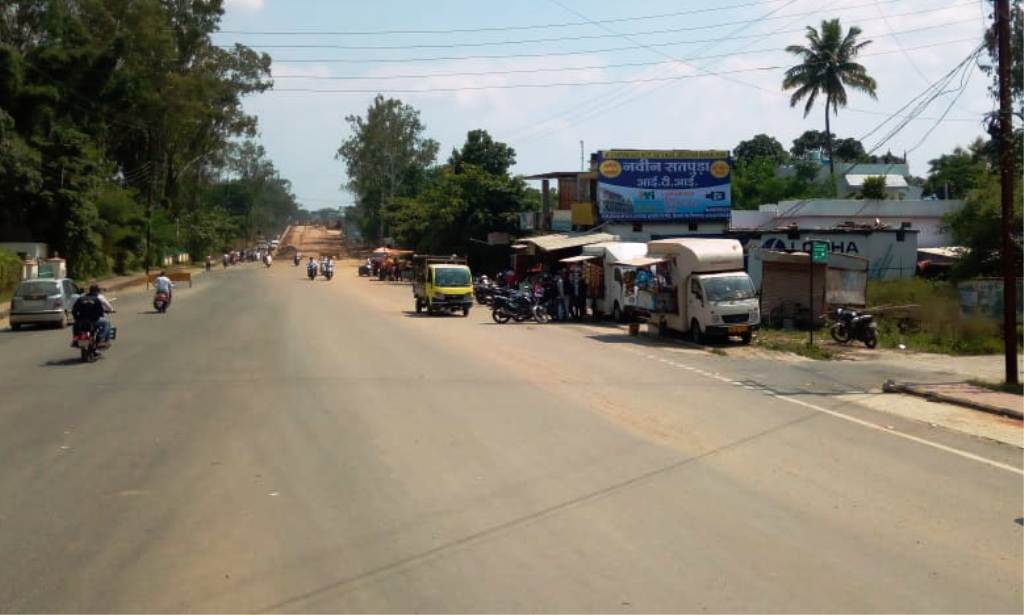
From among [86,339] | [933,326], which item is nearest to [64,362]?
[86,339]

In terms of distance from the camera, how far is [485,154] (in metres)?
74.9

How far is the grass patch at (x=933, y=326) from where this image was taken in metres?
23.5

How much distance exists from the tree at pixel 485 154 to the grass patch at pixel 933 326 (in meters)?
47.4

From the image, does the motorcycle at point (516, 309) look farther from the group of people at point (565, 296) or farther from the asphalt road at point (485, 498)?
the asphalt road at point (485, 498)

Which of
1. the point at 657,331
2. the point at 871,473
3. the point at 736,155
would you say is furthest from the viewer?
Result: the point at 736,155

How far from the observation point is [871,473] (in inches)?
394

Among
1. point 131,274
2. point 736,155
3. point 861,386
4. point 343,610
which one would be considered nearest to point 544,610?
point 343,610

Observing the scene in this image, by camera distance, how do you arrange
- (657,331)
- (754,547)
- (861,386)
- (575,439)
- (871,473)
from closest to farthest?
(754,547), (871,473), (575,439), (861,386), (657,331)

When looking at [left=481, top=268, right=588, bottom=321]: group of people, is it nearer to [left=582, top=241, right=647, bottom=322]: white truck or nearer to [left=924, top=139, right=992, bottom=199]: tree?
[left=582, top=241, right=647, bottom=322]: white truck

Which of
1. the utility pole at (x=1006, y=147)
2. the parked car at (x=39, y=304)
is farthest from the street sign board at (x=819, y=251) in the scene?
the parked car at (x=39, y=304)

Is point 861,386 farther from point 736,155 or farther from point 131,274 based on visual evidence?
point 736,155

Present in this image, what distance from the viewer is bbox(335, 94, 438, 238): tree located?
111m

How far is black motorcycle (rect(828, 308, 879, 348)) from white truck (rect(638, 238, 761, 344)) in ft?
6.49

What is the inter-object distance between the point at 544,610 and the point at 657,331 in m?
23.6
